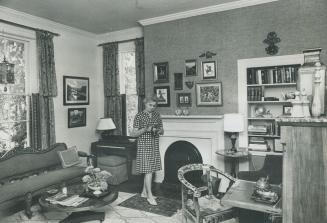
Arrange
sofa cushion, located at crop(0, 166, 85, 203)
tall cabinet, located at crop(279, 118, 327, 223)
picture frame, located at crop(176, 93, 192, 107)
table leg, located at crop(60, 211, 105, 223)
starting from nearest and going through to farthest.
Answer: tall cabinet, located at crop(279, 118, 327, 223), table leg, located at crop(60, 211, 105, 223), sofa cushion, located at crop(0, 166, 85, 203), picture frame, located at crop(176, 93, 192, 107)

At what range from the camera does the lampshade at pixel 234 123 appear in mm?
4297

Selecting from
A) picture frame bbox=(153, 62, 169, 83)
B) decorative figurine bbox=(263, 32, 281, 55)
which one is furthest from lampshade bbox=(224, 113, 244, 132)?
picture frame bbox=(153, 62, 169, 83)

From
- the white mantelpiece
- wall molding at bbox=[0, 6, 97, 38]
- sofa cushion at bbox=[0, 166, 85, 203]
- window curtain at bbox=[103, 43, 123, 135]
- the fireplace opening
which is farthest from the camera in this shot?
window curtain at bbox=[103, 43, 123, 135]

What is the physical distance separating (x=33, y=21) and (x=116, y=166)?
10.4 ft

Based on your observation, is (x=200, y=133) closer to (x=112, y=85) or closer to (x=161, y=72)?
(x=161, y=72)

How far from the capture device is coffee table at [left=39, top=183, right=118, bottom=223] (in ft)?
10.2

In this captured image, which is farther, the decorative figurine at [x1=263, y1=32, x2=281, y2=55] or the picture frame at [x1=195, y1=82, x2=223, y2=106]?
the picture frame at [x1=195, y1=82, x2=223, y2=106]

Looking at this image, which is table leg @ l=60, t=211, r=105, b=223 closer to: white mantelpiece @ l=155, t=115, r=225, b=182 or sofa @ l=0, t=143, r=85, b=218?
sofa @ l=0, t=143, r=85, b=218

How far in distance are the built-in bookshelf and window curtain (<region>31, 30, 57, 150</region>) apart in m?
3.67

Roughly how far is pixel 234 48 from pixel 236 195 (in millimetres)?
2989

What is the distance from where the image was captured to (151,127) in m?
4.15

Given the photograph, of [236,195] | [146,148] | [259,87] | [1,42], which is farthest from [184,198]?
→ [1,42]

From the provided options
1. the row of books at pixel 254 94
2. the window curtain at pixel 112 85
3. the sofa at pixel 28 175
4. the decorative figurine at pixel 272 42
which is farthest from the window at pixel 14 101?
the decorative figurine at pixel 272 42

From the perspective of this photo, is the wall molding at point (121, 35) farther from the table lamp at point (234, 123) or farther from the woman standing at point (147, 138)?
the table lamp at point (234, 123)
